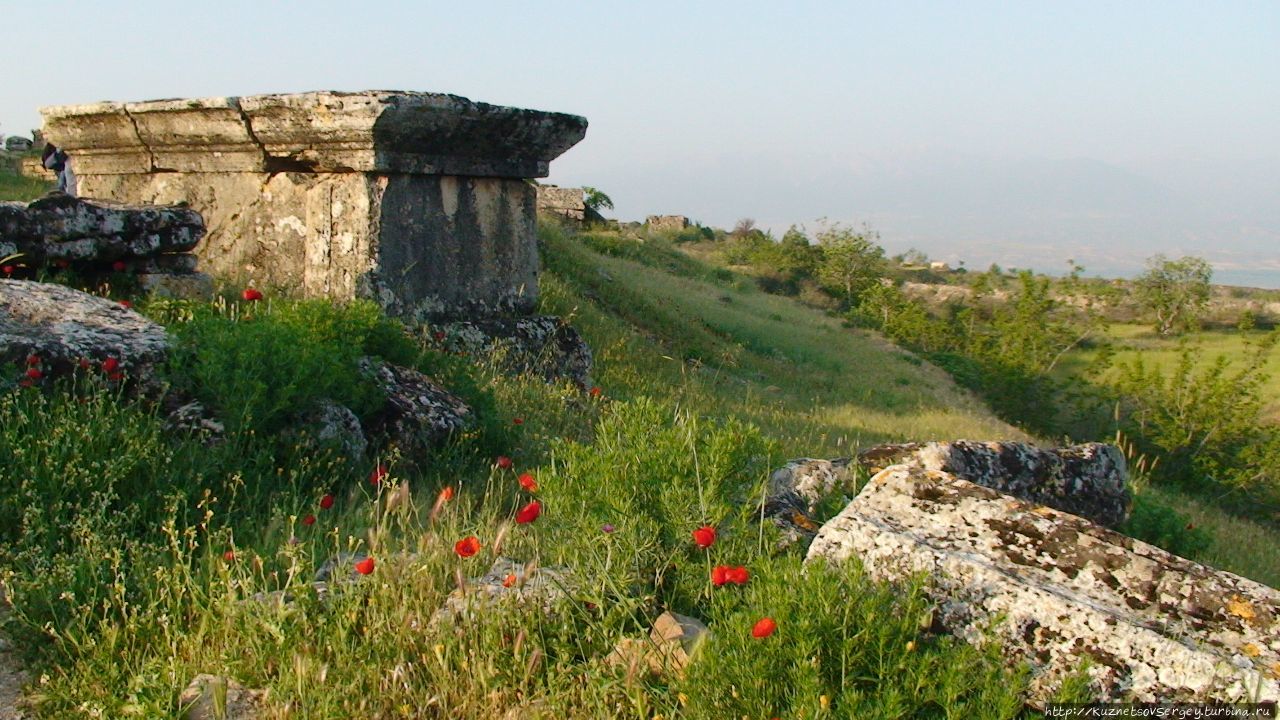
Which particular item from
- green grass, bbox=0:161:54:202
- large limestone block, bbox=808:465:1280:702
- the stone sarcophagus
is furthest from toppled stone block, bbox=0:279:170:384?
green grass, bbox=0:161:54:202

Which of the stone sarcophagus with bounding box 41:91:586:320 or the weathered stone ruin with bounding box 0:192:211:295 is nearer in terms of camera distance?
the weathered stone ruin with bounding box 0:192:211:295

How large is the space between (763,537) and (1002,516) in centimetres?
67

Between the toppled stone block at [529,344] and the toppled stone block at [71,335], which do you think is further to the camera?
the toppled stone block at [529,344]

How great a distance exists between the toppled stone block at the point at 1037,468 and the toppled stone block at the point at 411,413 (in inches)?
80.1

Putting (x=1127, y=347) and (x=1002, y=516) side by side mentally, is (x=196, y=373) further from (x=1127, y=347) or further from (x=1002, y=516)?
(x=1127, y=347)

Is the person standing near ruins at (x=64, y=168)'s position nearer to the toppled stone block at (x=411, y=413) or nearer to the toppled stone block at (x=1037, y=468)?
the toppled stone block at (x=411, y=413)

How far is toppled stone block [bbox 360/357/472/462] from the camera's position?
16.0ft

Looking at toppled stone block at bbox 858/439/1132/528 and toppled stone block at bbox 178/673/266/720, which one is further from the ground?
toppled stone block at bbox 858/439/1132/528

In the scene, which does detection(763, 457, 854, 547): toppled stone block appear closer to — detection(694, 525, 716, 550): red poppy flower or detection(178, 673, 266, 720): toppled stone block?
detection(694, 525, 716, 550): red poppy flower

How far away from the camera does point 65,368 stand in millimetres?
4129

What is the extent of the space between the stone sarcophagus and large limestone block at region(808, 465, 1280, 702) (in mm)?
4804

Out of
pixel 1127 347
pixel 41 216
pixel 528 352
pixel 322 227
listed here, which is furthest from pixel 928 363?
pixel 41 216

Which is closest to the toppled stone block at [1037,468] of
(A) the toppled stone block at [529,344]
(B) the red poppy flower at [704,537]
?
(B) the red poppy flower at [704,537]

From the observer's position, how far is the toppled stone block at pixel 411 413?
191 inches
